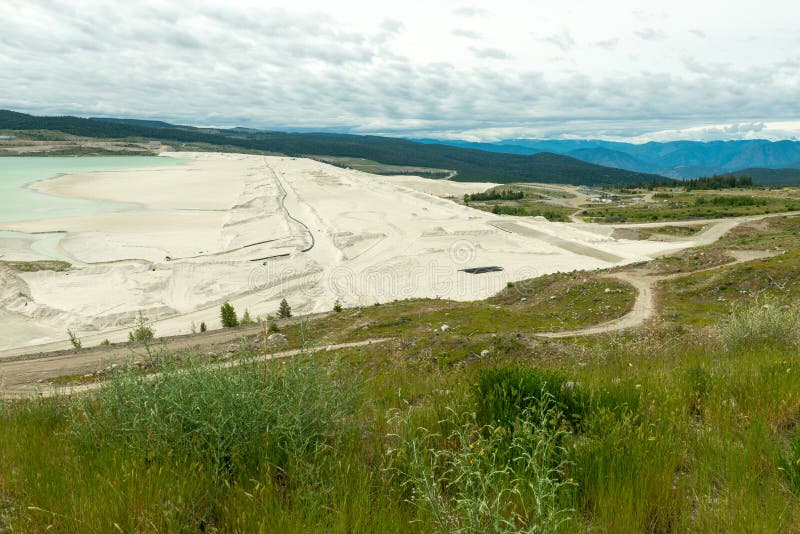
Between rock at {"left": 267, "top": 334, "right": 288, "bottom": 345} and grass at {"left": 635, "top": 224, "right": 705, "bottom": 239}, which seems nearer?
rock at {"left": 267, "top": 334, "right": 288, "bottom": 345}

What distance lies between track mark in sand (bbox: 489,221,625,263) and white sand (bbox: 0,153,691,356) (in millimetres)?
155

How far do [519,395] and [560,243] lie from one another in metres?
65.5

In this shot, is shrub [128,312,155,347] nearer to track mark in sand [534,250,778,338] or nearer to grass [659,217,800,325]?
track mark in sand [534,250,778,338]

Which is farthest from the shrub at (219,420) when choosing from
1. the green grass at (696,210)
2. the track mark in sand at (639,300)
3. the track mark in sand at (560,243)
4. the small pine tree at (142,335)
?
the green grass at (696,210)

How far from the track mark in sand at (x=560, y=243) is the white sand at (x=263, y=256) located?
155mm

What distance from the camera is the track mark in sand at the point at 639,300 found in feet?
74.5

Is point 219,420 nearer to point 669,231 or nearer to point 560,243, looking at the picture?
point 560,243

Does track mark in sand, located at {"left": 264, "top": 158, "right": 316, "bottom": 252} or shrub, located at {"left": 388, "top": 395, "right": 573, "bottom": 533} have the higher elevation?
shrub, located at {"left": 388, "top": 395, "right": 573, "bottom": 533}

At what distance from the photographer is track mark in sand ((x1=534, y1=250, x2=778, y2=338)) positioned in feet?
74.5

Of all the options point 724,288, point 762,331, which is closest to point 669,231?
point 724,288

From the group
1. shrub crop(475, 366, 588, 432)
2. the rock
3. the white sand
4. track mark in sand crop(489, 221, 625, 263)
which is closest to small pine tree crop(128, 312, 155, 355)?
shrub crop(475, 366, 588, 432)

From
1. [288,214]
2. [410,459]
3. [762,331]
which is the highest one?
[410,459]

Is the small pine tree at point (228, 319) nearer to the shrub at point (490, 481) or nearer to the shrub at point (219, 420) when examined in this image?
the shrub at point (219, 420)

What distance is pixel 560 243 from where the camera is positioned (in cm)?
6625
